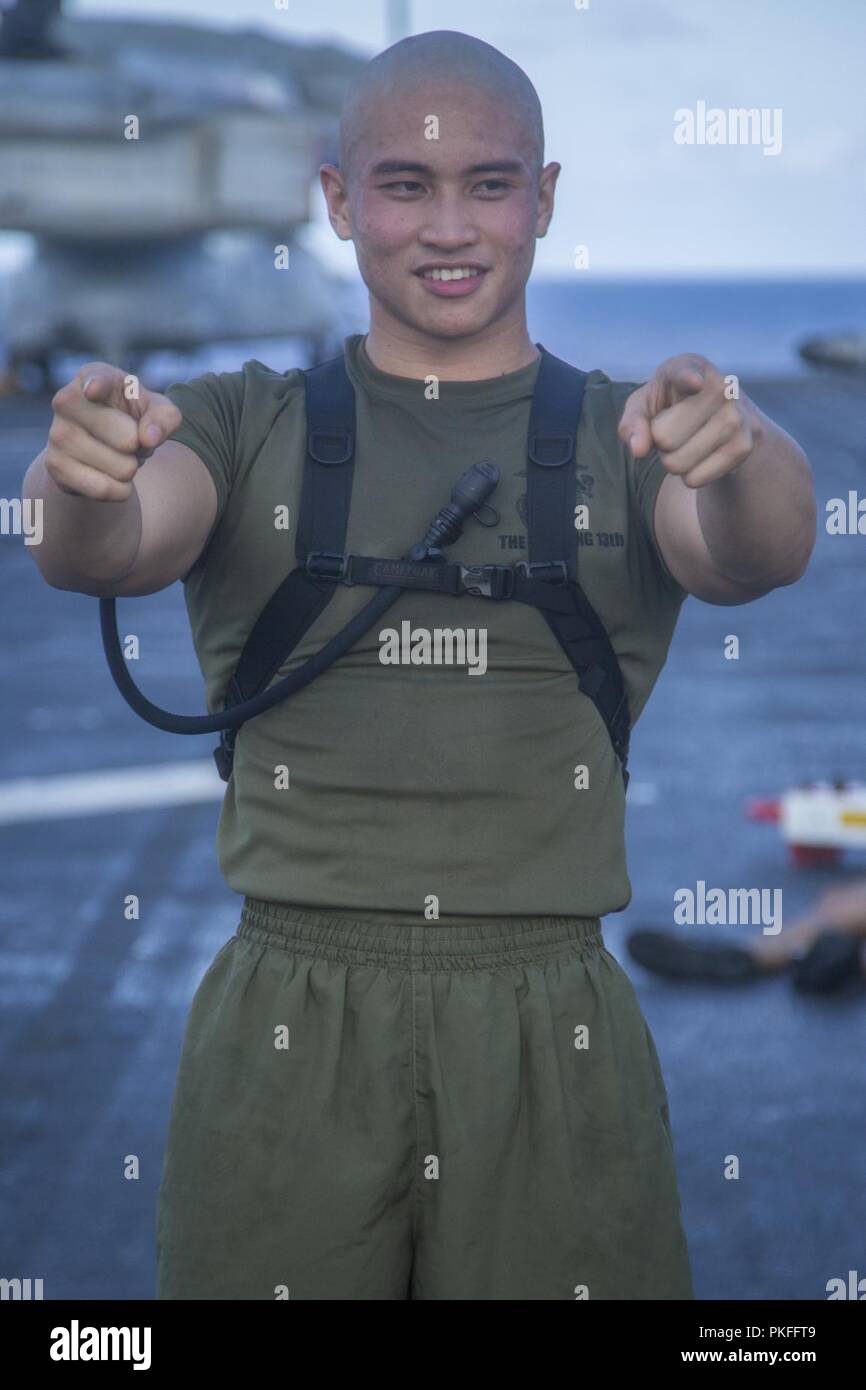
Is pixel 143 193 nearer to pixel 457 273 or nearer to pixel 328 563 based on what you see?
pixel 457 273

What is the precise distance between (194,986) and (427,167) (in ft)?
13.4

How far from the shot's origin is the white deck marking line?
8093mm

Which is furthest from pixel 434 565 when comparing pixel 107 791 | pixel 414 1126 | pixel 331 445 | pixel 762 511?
pixel 107 791

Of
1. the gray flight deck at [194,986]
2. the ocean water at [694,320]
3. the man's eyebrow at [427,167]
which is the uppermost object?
the ocean water at [694,320]

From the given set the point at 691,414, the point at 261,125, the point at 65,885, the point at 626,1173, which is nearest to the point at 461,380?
the point at 691,414

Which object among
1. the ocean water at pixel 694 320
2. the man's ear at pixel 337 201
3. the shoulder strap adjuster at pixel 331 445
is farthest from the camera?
the ocean water at pixel 694 320

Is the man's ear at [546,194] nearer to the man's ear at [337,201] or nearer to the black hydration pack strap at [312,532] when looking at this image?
the man's ear at [337,201]

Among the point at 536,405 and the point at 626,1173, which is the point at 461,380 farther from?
the point at 626,1173

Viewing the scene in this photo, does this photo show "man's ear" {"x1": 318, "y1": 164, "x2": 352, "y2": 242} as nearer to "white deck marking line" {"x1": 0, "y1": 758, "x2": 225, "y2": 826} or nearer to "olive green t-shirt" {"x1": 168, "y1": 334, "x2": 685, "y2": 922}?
"olive green t-shirt" {"x1": 168, "y1": 334, "x2": 685, "y2": 922}

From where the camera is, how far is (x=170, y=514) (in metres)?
2.24

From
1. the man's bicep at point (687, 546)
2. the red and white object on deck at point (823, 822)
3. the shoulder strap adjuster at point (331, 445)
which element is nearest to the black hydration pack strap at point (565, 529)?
the man's bicep at point (687, 546)

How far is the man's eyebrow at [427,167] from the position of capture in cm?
232

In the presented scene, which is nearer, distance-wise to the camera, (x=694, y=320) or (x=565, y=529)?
(x=565, y=529)

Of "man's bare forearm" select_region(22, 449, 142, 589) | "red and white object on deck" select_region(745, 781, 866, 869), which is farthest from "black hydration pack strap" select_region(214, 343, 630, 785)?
"red and white object on deck" select_region(745, 781, 866, 869)
